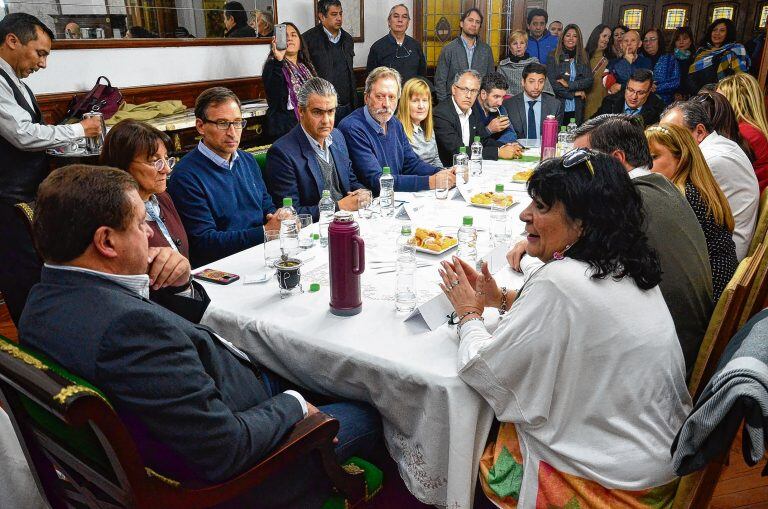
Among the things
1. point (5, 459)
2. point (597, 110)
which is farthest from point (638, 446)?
point (597, 110)

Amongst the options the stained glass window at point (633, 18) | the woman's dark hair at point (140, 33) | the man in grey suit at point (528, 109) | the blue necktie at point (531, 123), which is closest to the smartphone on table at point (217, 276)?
the woman's dark hair at point (140, 33)

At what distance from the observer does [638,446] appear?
120 cm

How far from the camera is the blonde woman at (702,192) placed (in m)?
1.94

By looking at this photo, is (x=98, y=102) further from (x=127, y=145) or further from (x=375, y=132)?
(x=127, y=145)

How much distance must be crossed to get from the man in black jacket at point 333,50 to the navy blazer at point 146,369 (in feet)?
13.3

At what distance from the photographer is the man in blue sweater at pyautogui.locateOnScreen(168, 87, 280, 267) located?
2.28 metres

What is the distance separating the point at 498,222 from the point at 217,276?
107 cm

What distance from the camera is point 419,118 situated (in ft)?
12.0

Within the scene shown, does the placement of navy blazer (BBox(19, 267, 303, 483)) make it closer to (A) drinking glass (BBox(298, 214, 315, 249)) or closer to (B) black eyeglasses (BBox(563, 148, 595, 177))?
(B) black eyeglasses (BBox(563, 148, 595, 177))

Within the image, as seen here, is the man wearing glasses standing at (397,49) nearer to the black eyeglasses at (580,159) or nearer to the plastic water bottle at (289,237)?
the plastic water bottle at (289,237)

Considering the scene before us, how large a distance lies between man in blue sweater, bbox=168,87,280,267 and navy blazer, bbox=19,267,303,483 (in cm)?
116

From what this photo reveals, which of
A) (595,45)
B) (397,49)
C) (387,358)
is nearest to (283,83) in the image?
(397,49)

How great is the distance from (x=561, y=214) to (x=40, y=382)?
1014mm

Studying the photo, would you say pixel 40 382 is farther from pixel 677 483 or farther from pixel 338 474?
pixel 677 483
